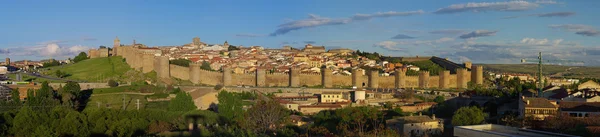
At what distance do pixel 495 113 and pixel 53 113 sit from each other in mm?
16217

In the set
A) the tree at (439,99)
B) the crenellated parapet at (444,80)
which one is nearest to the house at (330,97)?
the tree at (439,99)

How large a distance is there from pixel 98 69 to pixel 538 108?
126 ft

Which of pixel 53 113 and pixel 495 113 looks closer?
pixel 53 113

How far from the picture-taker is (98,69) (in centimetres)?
5369

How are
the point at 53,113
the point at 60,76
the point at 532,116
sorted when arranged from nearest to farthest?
the point at 532,116 < the point at 53,113 < the point at 60,76

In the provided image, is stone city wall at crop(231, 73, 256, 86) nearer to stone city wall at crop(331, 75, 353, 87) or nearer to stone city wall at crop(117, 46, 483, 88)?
stone city wall at crop(117, 46, 483, 88)

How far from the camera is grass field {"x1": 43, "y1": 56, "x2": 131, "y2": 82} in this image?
49125mm

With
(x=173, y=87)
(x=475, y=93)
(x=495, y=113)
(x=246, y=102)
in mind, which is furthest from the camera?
(x=173, y=87)

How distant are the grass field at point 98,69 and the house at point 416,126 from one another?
2809cm

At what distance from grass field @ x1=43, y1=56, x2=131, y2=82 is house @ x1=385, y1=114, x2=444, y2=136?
28093mm

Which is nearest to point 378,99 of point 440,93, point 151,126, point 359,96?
point 359,96

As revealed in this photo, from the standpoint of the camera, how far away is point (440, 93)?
121 feet

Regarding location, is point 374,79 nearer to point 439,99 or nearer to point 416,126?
point 439,99

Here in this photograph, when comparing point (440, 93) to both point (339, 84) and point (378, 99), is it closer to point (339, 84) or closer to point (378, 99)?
point (378, 99)
